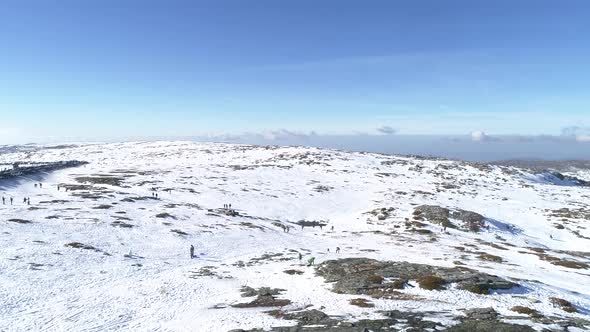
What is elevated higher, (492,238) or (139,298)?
(139,298)

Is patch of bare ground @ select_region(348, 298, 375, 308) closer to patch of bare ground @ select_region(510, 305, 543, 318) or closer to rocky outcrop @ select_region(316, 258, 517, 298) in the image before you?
rocky outcrop @ select_region(316, 258, 517, 298)

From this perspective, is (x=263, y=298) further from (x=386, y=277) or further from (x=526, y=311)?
(x=526, y=311)

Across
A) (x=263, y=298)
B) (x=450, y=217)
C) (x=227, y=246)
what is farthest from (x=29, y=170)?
(x=450, y=217)

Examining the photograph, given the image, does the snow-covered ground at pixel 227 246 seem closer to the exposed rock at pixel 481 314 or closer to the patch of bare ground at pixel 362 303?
the patch of bare ground at pixel 362 303

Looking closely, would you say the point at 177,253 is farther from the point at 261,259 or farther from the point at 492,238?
the point at 492,238

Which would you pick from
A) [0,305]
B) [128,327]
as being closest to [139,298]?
[128,327]

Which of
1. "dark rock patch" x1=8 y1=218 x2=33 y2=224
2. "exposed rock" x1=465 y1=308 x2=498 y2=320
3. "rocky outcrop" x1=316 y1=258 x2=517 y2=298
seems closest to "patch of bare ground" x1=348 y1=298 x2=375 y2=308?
"rocky outcrop" x1=316 y1=258 x2=517 y2=298

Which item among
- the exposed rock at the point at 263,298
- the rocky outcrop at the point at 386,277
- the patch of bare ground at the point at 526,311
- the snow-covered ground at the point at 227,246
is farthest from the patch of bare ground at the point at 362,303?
the patch of bare ground at the point at 526,311
